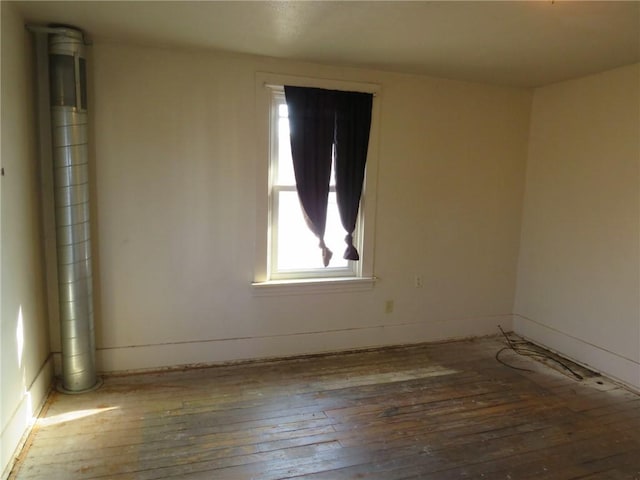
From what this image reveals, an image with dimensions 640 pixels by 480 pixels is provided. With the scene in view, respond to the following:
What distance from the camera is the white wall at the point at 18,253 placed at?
2148mm

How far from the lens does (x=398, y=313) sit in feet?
12.4

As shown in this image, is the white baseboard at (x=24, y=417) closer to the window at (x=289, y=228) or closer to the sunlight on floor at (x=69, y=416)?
the sunlight on floor at (x=69, y=416)

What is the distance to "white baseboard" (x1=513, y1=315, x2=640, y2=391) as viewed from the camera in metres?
3.12

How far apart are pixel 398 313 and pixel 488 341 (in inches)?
35.8

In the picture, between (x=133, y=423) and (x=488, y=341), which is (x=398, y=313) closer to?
(x=488, y=341)

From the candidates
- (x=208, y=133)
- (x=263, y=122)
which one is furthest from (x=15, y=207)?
(x=263, y=122)

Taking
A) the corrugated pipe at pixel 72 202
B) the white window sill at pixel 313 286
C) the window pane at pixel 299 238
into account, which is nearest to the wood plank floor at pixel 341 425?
the corrugated pipe at pixel 72 202

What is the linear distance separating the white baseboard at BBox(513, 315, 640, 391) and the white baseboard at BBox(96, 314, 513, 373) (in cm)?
20

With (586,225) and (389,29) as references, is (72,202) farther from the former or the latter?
(586,225)

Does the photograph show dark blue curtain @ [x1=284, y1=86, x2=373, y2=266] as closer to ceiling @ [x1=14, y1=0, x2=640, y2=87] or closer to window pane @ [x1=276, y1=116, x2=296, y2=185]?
window pane @ [x1=276, y1=116, x2=296, y2=185]

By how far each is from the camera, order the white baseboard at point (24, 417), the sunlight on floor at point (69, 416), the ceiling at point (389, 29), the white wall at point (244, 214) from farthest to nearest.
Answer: the white wall at point (244, 214), the sunlight on floor at point (69, 416), the ceiling at point (389, 29), the white baseboard at point (24, 417)

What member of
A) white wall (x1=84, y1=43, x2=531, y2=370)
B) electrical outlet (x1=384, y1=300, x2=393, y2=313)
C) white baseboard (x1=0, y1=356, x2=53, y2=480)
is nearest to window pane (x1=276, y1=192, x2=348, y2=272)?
white wall (x1=84, y1=43, x2=531, y2=370)

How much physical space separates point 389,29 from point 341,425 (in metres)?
2.29

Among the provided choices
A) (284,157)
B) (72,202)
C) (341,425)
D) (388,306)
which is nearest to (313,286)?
(388,306)
